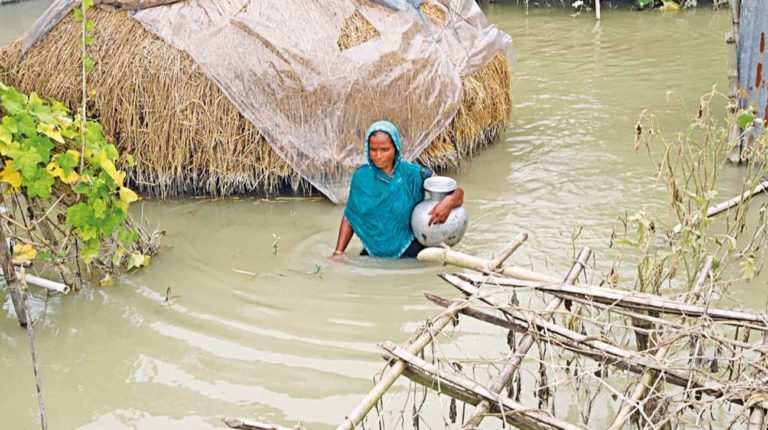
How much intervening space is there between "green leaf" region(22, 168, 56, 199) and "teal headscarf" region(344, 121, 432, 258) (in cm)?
151

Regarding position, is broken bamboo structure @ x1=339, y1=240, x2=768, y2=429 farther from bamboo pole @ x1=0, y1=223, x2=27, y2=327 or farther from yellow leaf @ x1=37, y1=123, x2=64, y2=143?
yellow leaf @ x1=37, y1=123, x2=64, y2=143

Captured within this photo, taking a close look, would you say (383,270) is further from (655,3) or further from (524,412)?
(655,3)

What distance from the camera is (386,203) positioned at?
4.50 meters

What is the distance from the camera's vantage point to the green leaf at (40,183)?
3.86 m

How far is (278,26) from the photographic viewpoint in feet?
18.2

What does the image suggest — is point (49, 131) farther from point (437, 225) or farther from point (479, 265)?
point (479, 265)

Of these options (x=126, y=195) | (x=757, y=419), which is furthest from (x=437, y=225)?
(x=757, y=419)

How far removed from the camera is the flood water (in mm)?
3416

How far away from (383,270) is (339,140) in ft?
4.24

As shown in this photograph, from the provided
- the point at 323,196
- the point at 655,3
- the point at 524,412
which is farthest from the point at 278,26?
the point at 655,3

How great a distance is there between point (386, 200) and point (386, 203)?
2 cm

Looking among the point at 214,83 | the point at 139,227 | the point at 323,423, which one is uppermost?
the point at 214,83

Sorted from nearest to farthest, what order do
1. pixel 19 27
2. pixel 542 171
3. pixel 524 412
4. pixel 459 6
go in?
pixel 524 412
pixel 542 171
pixel 459 6
pixel 19 27

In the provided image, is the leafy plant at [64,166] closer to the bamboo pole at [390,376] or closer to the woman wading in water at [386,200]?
the woman wading in water at [386,200]
